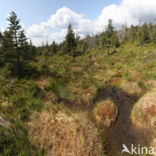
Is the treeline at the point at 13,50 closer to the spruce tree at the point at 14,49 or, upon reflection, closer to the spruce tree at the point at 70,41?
the spruce tree at the point at 14,49

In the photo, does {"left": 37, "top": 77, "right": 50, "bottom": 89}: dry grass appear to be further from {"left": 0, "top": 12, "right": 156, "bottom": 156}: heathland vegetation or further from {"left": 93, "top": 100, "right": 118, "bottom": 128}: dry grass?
{"left": 93, "top": 100, "right": 118, "bottom": 128}: dry grass

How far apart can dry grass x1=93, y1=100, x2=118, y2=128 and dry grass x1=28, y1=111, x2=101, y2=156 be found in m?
1.12

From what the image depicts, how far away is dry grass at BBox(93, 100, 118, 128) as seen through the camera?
5834mm

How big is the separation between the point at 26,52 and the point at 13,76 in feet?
11.7

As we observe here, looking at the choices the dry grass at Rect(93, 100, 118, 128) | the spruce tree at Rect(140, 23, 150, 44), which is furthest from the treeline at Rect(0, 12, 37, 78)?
the spruce tree at Rect(140, 23, 150, 44)

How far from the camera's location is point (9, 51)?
1080 cm

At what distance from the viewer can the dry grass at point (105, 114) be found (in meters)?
5.83

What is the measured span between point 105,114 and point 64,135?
3045 mm

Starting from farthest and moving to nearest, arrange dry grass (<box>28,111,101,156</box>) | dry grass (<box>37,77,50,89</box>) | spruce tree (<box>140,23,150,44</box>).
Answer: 1. spruce tree (<box>140,23,150,44</box>)
2. dry grass (<box>37,77,50,89</box>)
3. dry grass (<box>28,111,101,156</box>)

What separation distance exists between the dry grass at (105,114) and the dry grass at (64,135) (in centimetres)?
112

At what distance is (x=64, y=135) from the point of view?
4.61 meters

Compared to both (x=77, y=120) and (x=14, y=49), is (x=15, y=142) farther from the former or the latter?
(x=14, y=49)

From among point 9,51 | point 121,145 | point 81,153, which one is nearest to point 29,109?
point 81,153

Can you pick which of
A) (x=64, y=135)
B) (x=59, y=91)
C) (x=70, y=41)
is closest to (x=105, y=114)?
(x=64, y=135)
